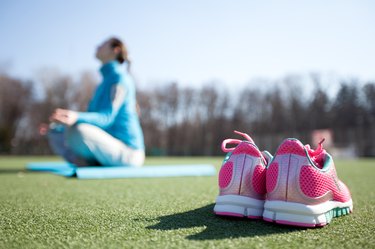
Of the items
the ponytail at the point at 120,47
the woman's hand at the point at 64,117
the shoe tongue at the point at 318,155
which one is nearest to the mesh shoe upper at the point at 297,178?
the shoe tongue at the point at 318,155

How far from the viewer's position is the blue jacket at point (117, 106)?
3.99 metres

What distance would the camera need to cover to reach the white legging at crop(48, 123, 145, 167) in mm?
3650

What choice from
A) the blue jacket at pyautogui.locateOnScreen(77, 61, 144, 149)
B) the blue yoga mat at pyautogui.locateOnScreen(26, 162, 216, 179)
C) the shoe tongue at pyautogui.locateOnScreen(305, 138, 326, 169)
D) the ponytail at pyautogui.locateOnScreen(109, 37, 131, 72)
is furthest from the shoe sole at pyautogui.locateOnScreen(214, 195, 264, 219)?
the ponytail at pyautogui.locateOnScreen(109, 37, 131, 72)

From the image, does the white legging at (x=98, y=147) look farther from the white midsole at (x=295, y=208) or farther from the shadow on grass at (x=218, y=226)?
the white midsole at (x=295, y=208)

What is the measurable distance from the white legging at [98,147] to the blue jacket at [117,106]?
127 mm

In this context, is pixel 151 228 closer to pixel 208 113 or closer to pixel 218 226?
pixel 218 226

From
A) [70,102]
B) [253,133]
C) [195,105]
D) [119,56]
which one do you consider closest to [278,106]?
[253,133]

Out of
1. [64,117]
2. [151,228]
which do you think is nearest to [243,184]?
[151,228]

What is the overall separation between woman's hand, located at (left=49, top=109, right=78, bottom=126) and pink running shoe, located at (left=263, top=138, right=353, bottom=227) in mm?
2676

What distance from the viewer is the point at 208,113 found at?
107 ft

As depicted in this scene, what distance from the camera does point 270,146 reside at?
93.0ft

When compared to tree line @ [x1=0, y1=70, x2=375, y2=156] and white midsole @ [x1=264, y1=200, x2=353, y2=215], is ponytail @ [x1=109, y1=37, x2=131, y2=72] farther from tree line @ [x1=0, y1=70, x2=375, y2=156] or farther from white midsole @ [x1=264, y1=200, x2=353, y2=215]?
tree line @ [x1=0, y1=70, x2=375, y2=156]

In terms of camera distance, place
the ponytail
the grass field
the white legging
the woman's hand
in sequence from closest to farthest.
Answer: the grass field → the woman's hand → the white legging → the ponytail

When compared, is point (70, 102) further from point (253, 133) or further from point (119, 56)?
point (119, 56)
